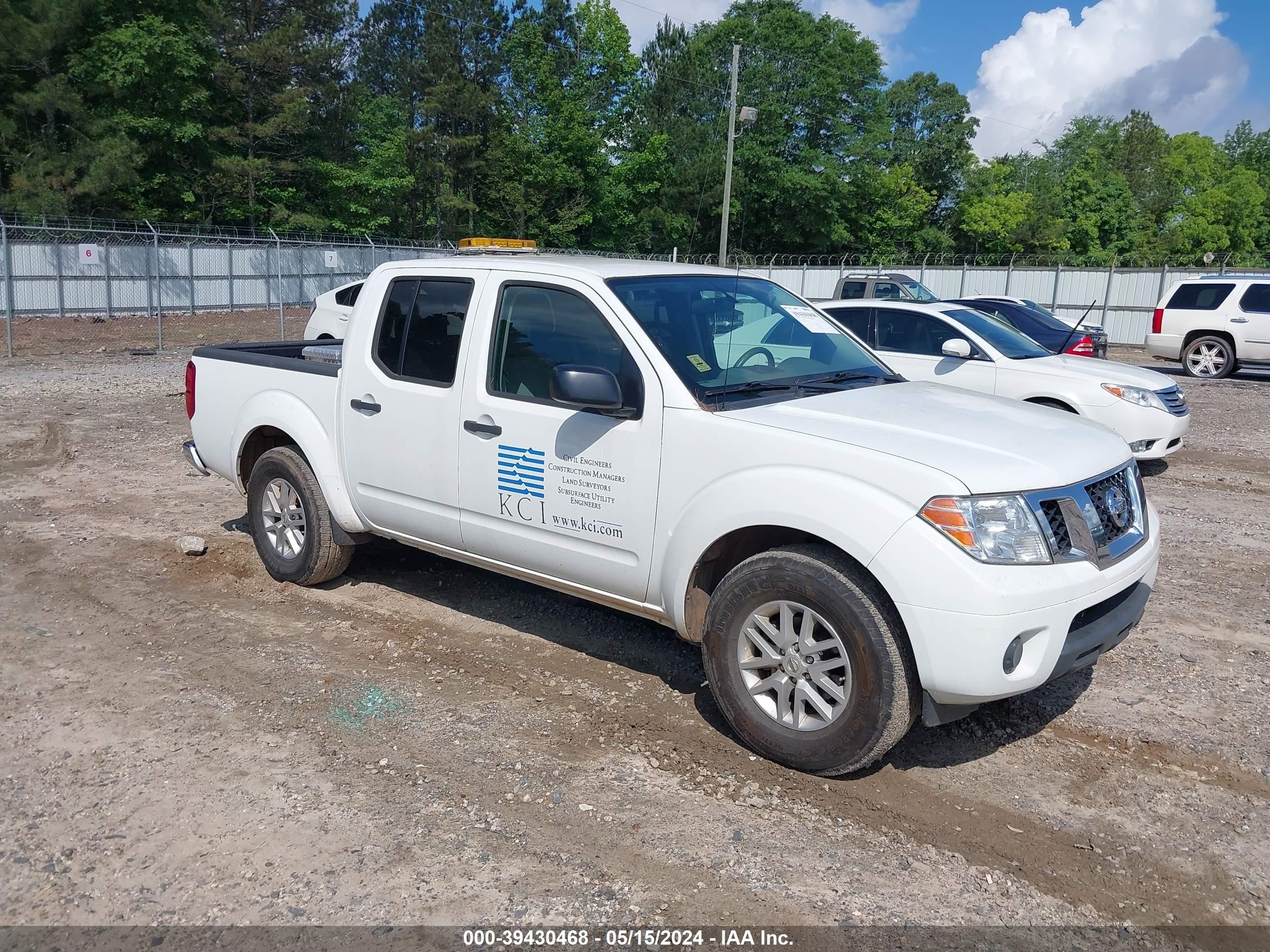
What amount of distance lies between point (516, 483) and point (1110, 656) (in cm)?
315

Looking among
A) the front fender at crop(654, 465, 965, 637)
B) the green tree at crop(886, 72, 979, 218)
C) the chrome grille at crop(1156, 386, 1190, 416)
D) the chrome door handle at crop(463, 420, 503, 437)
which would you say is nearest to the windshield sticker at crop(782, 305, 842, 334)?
the front fender at crop(654, 465, 965, 637)

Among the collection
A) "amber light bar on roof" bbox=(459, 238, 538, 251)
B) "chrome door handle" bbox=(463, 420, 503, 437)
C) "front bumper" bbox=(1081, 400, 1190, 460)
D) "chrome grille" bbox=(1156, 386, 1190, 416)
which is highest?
"amber light bar on roof" bbox=(459, 238, 538, 251)

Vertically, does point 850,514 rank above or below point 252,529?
above

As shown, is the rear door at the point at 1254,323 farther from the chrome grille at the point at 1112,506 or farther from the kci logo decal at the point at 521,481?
the kci logo decal at the point at 521,481

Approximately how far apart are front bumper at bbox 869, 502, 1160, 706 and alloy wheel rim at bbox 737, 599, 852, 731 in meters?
0.32

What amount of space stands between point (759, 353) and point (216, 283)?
104ft

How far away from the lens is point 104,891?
322 centimetres

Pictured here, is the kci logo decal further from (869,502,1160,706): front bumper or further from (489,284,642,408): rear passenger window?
(869,502,1160,706): front bumper

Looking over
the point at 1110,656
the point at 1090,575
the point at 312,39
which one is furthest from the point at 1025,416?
the point at 312,39

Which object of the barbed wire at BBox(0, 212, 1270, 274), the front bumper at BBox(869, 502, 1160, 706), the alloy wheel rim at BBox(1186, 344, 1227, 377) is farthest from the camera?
the barbed wire at BBox(0, 212, 1270, 274)

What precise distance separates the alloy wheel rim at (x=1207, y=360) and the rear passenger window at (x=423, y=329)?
1824cm

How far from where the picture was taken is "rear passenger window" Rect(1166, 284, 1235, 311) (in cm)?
1914

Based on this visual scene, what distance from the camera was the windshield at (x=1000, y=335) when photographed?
33.6 ft

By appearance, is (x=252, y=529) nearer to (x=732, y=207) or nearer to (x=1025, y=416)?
(x=1025, y=416)
